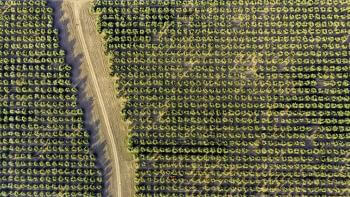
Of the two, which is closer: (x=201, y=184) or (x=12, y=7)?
(x=201, y=184)

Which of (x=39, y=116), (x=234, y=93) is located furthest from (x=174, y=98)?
(x=39, y=116)

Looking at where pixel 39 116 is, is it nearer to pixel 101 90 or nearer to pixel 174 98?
pixel 101 90

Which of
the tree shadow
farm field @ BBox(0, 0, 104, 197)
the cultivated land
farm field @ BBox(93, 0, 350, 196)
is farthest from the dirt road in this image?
farm field @ BBox(93, 0, 350, 196)

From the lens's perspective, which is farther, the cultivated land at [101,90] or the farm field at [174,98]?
the cultivated land at [101,90]

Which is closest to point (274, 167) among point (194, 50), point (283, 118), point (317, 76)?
point (283, 118)

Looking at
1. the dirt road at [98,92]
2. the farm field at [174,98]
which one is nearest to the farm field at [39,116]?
the farm field at [174,98]

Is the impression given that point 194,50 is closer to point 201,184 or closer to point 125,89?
point 125,89

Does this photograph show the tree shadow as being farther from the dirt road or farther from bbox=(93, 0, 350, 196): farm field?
bbox=(93, 0, 350, 196): farm field

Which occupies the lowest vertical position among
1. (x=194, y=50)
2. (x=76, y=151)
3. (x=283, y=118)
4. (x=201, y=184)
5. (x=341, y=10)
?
(x=201, y=184)

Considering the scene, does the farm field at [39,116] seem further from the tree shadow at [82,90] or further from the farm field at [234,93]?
the farm field at [234,93]
